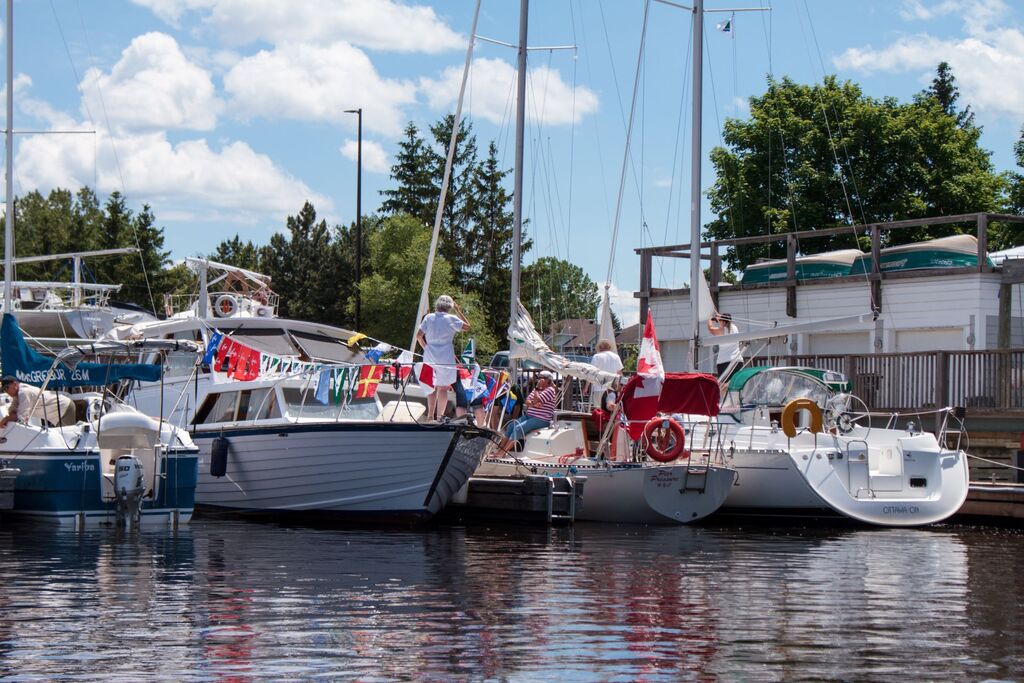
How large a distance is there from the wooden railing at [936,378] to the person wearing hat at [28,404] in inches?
545

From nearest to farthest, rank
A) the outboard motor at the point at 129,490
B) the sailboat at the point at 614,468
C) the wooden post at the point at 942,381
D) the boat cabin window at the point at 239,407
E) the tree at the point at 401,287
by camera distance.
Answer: the outboard motor at the point at 129,490
the sailboat at the point at 614,468
the boat cabin window at the point at 239,407
the wooden post at the point at 942,381
the tree at the point at 401,287

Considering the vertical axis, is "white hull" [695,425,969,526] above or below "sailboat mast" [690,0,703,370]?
below

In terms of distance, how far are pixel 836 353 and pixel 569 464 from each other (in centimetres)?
928

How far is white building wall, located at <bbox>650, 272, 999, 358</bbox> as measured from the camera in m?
26.1

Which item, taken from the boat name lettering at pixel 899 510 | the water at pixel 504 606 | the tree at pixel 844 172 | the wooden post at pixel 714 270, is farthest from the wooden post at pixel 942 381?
the tree at pixel 844 172

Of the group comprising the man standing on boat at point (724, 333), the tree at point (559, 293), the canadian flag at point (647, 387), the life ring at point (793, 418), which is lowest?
the life ring at point (793, 418)

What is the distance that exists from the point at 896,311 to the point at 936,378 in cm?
318

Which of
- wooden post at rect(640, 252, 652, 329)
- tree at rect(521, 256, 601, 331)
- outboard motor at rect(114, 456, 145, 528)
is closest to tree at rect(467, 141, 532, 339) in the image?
tree at rect(521, 256, 601, 331)

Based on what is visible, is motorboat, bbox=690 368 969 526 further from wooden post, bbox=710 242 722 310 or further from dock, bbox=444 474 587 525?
wooden post, bbox=710 242 722 310

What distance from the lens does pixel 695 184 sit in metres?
24.1

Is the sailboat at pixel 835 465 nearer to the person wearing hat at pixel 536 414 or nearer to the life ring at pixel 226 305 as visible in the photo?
the person wearing hat at pixel 536 414

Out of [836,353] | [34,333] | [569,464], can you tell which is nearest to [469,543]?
[569,464]

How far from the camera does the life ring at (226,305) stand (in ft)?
96.8

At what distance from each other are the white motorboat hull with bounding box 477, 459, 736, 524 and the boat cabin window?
4.30 meters
